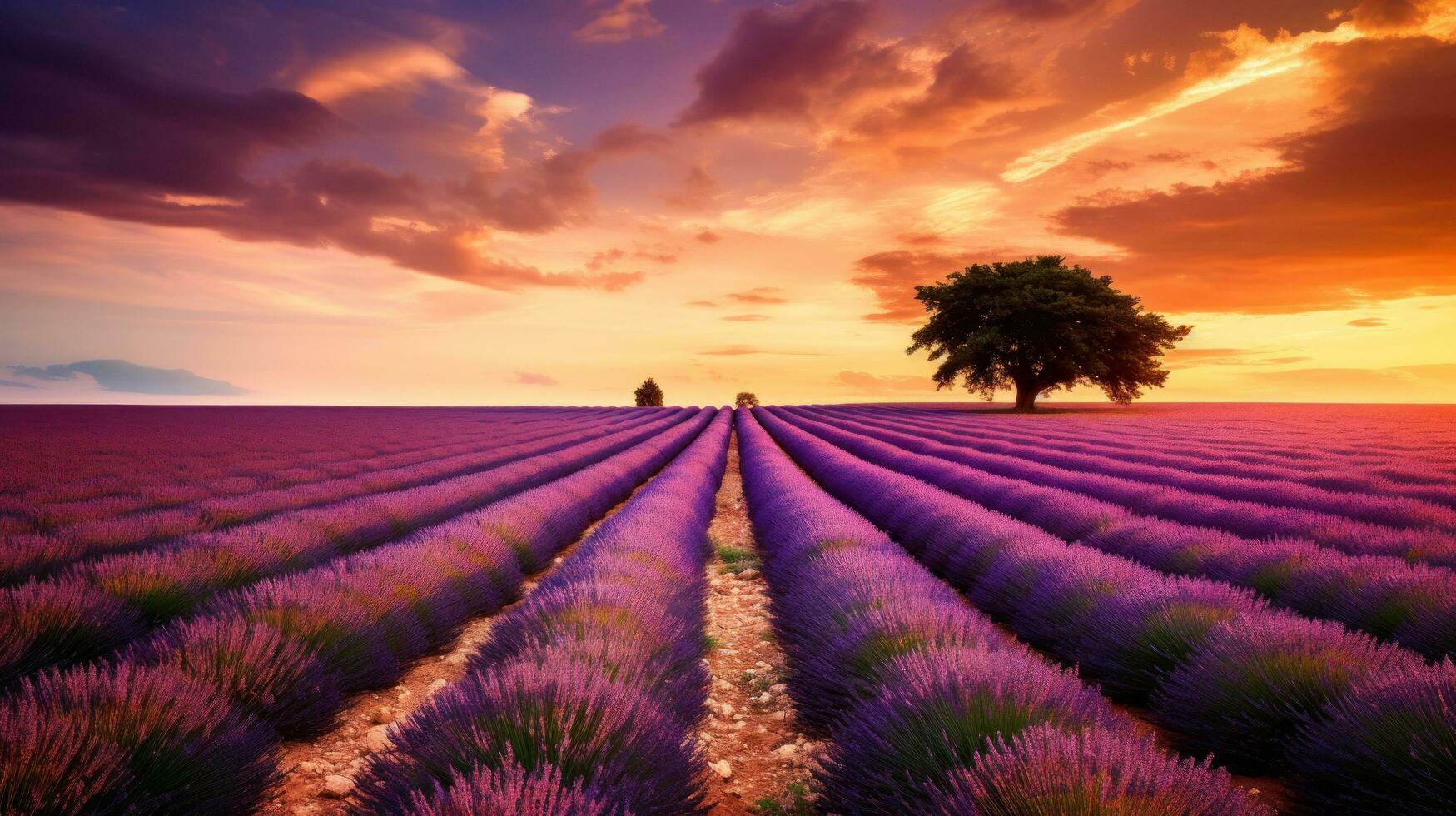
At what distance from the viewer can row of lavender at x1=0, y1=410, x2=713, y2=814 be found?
1775mm

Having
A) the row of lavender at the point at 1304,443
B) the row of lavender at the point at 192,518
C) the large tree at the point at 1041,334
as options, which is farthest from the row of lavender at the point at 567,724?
the large tree at the point at 1041,334

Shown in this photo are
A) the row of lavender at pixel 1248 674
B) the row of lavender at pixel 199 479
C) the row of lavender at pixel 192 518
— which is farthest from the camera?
the row of lavender at pixel 199 479

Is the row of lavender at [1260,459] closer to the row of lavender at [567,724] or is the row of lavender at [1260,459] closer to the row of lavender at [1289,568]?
the row of lavender at [1289,568]

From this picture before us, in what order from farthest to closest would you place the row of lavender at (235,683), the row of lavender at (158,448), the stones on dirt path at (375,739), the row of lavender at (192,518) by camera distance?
the row of lavender at (158,448) → the row of lavender at (192,518) → the stones on dirt path at (375,739) → the row of lavender at (235,683)

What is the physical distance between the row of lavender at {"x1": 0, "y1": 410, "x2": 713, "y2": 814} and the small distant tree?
185 feet

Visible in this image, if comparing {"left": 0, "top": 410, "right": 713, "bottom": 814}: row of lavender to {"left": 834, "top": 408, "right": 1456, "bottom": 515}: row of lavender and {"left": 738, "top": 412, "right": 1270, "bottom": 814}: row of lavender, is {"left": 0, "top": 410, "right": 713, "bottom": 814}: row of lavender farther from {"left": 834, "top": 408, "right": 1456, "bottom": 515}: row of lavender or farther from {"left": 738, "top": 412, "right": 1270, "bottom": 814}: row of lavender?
{"left": 834, "top": 408, "right": 1456, "bottom": 515}: row of lavender

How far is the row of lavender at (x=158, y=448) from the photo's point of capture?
8.51 metres

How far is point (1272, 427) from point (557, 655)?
86.2ft

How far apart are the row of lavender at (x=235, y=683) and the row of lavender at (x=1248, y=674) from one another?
11.6ft

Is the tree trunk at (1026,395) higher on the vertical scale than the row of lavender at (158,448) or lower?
higher

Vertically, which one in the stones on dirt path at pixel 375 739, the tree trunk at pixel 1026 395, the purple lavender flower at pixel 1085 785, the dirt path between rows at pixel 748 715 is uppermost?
the tree trunk at pixel 1026 395

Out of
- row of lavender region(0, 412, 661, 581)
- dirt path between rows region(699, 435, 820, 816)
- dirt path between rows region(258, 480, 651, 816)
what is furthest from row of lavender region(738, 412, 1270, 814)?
row of lavender region(0, 412, 661, 581)

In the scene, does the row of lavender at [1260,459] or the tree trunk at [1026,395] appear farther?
the tree trunk at [1026,395]

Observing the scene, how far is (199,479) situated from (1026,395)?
3297 centimetres
